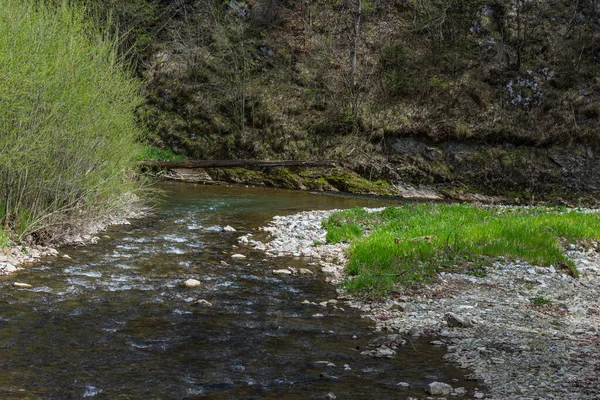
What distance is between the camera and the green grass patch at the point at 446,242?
1116 centimetres

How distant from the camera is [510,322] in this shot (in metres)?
8.51

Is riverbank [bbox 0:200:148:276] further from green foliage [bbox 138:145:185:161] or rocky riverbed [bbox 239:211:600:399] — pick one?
green foliage [bbox 138:145:185:161]

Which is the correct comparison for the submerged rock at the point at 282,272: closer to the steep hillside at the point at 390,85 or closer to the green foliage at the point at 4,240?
Result: the green foliage at the point at 4,240

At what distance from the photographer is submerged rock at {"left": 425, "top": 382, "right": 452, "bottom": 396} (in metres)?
5.99

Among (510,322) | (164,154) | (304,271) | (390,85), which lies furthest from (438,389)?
(164,154)

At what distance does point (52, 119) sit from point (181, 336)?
6901 mm

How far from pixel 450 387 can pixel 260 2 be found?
140ft

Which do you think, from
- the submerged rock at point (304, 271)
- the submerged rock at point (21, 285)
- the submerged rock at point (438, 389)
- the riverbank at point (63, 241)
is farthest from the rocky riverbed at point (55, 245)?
the submerged rock at point (438, 389)

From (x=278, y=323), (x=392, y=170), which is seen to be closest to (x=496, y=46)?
(x=392, y=170)

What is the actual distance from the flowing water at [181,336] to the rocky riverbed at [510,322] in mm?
413

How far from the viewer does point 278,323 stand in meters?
8.52

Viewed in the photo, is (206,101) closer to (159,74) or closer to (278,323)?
(159,74)

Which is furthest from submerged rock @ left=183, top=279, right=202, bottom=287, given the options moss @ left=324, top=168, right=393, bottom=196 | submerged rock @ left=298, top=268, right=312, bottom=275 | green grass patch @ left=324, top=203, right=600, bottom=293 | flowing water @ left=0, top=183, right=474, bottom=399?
moss @ left=324, top=168, right=393, bottom=196

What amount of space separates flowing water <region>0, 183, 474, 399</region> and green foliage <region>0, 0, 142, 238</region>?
4.92 feet
